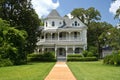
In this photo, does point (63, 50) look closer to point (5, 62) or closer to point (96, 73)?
point (5, 62)

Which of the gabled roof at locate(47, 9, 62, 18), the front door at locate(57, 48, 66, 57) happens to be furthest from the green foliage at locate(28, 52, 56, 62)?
the gabled roof at locate(47, 9, 62, 18)

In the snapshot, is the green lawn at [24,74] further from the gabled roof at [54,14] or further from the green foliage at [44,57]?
the gabled roof at [54,14]

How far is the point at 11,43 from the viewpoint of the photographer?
121ft

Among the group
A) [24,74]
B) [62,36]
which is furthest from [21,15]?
[24,74]

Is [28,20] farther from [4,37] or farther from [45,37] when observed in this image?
[45,37]

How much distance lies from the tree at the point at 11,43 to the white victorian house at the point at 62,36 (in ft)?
62.1

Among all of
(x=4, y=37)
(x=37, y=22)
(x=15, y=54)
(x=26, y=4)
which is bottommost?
(x=15, y=54)

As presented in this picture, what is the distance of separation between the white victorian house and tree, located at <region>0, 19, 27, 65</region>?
745 inches

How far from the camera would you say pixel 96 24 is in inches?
2766

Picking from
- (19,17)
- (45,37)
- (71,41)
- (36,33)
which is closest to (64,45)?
(71,41)

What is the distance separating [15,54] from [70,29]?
22505 millimetres

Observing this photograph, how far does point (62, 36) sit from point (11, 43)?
24.6 meters

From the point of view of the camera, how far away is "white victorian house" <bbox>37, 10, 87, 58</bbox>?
5747cm

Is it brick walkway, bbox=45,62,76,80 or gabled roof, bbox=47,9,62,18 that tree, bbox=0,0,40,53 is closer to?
gabled roof, bbox=47,9,62,18
